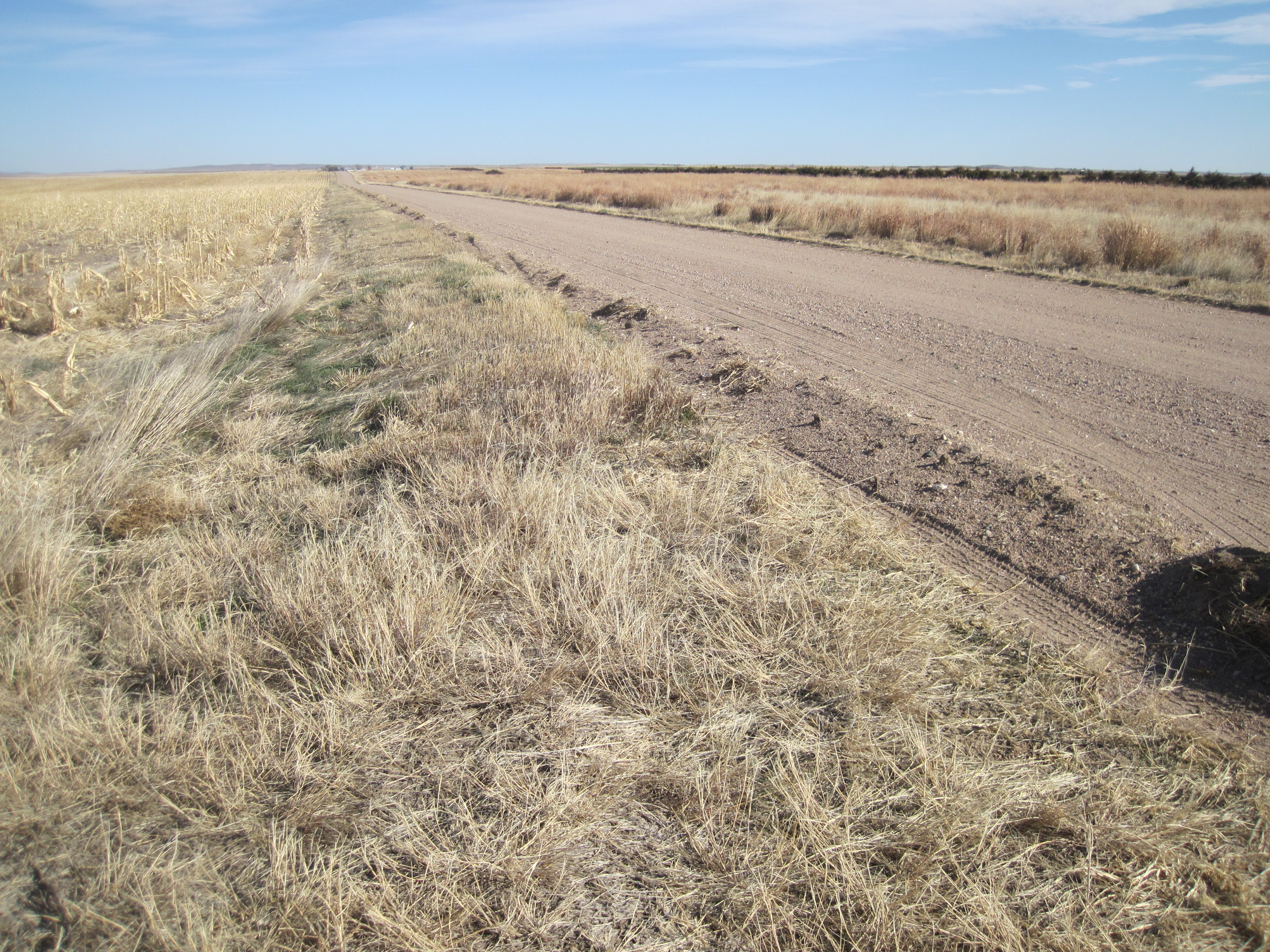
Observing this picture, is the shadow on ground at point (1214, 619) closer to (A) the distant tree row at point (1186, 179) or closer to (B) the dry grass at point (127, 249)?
(B) the dry grass at point (127, 249)

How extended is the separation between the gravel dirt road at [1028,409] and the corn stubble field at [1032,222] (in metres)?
1.81

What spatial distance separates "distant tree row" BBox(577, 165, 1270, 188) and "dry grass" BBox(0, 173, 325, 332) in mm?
38428

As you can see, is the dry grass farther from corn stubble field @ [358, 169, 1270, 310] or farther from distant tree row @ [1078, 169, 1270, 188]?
distant tree row @ [1078, 169, 1270, 188]

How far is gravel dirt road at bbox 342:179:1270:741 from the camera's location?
344 cm

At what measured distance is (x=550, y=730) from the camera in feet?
7.80

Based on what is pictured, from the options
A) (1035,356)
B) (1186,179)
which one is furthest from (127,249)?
(1186,179)

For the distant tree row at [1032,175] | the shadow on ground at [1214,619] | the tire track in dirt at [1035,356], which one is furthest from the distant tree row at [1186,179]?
the shadow on ground at [1214,619]

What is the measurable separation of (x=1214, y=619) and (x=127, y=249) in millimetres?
22469

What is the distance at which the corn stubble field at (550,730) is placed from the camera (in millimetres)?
1815

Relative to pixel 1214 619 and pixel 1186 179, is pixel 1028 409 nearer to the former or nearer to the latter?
pixel 1214 619

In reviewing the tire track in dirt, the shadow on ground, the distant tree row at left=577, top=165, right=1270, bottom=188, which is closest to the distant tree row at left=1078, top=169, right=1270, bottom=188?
the distant tree row at left=577, top=165, right=1270, bottom=188

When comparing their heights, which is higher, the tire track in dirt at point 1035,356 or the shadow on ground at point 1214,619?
the tire track in dirt at point 1035,356

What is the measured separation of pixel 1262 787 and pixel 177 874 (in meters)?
3.34

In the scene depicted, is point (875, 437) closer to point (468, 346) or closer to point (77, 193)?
point (468, 346)
